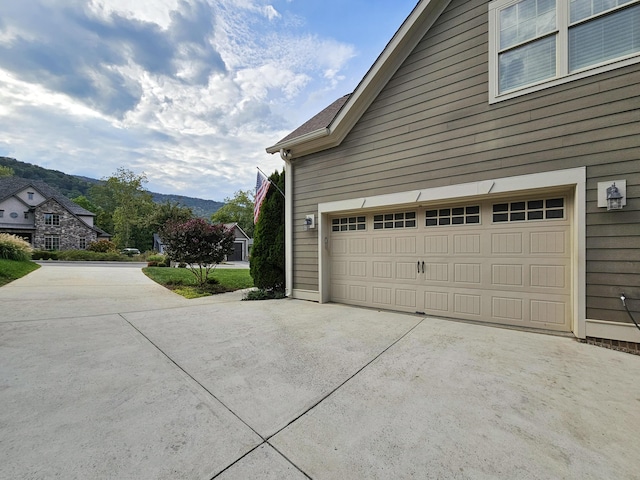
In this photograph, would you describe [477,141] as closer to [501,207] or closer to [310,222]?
[501,207]

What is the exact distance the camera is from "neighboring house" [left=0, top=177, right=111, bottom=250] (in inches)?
954

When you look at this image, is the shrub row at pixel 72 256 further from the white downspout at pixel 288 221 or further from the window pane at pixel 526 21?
the window pane at pixel 526 21

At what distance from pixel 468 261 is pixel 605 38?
3.48 meters

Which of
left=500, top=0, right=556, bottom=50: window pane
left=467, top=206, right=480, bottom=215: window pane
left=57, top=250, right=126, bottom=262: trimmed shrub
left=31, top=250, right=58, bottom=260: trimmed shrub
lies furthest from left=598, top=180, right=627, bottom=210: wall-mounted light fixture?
left=31, top=250, right=58, bottom=260: trimmed shrub

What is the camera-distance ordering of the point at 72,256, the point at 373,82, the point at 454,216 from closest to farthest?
the point at 454,216 < the point at 373,82 < the point at 72,256

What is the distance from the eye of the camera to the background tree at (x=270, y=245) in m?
6.97

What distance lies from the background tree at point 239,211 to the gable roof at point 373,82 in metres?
35.9

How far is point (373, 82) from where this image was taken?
17.5 feet

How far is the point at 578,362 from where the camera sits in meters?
2.94

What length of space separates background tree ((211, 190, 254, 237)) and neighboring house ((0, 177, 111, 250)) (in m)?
16.5

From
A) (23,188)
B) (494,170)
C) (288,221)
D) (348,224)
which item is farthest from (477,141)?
(23,188)

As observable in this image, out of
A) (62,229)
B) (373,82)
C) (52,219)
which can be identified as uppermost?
(373,82)

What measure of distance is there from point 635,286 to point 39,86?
18.1m

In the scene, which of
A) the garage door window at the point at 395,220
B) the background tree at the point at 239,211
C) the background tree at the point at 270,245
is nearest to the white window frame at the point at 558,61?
the garage door window at the point at 395,220
